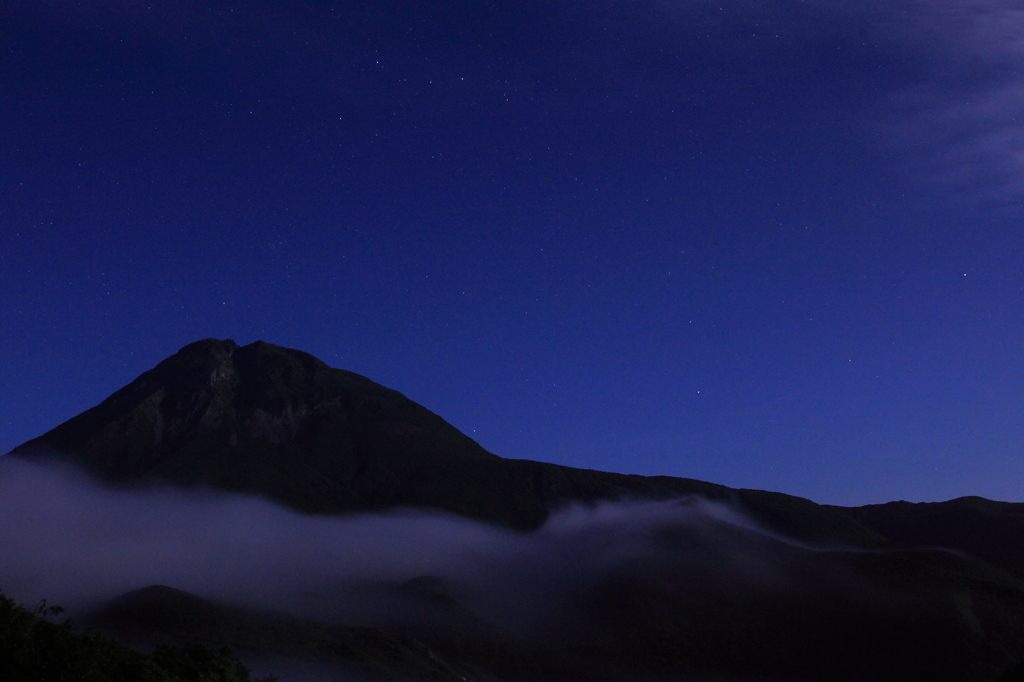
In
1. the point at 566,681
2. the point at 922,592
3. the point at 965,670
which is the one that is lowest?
the point at 566,681

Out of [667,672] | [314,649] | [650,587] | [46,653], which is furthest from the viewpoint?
[650,587]

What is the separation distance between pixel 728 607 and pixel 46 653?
155m

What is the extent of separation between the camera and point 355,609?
177000 millimetres

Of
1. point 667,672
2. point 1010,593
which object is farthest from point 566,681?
point 1010,593

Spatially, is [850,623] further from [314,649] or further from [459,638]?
[314,649]

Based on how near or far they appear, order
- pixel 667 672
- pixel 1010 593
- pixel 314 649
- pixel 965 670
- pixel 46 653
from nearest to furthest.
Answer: pixel 46 653
pixel 314 649
pixel 965 670
pixel 667 672
pixel 1010 593

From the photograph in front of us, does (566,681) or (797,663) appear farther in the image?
(797,663)

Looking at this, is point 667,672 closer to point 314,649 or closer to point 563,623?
point 563,623

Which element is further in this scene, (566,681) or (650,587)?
(650,587)

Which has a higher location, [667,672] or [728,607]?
[728,607]

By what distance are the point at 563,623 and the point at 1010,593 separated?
83422mm

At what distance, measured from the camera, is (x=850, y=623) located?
16925cm

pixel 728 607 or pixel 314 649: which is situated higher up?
pixel 728 607

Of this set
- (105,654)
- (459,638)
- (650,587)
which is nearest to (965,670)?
(650,587)
